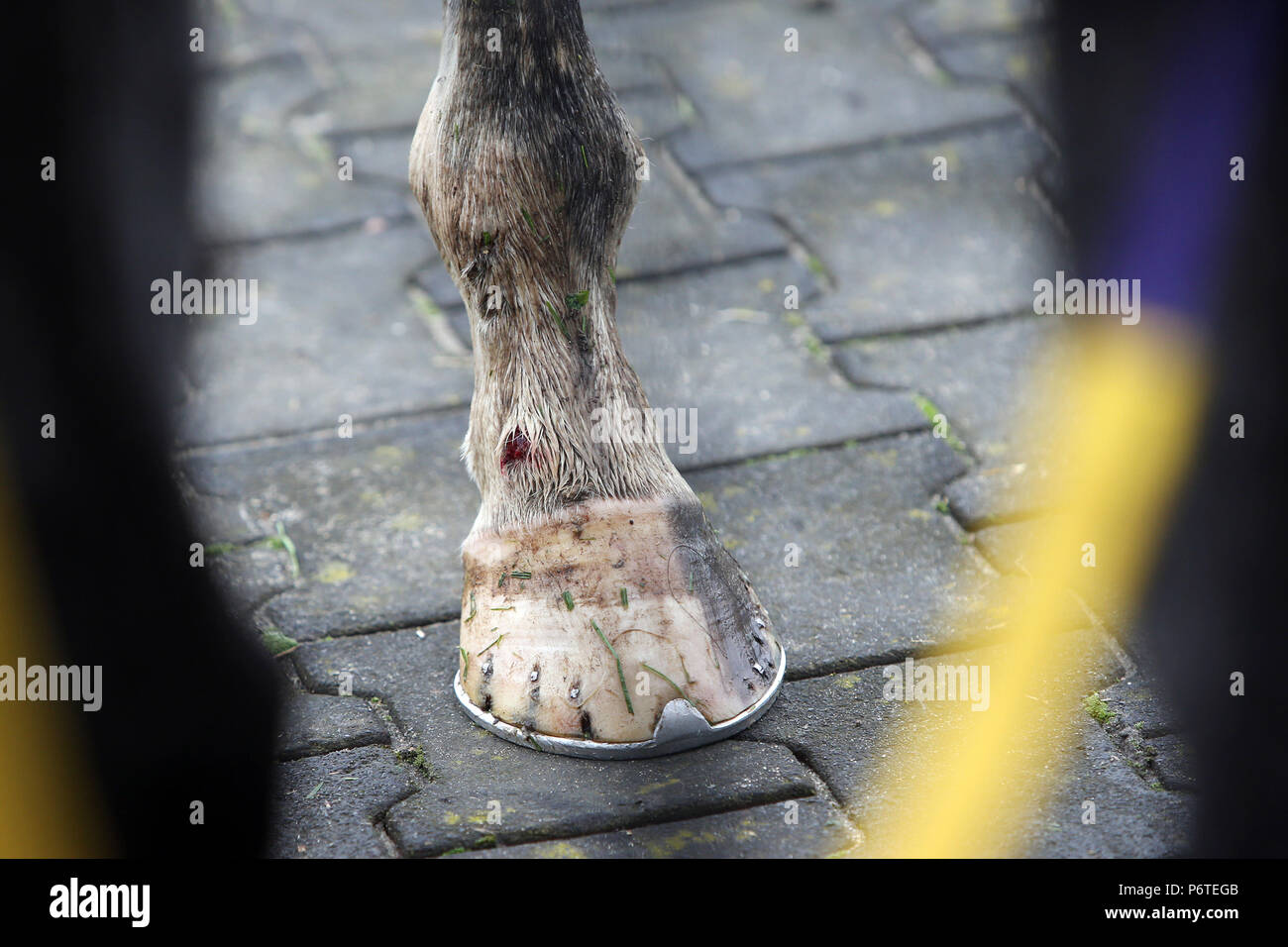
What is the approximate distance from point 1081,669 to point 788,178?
1.83m

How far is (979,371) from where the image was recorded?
110 inches

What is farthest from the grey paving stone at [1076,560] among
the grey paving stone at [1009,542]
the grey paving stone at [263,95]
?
the grey paving stone at [263,95]

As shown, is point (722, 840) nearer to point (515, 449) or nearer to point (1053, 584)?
point (515, 449)

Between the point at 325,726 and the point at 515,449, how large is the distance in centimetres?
45

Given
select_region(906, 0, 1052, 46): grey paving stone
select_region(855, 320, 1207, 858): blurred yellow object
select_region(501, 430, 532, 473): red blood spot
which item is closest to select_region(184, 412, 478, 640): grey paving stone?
select_region(501, 430, 532, 473): red blood spot

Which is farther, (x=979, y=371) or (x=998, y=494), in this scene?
(x=979, y=371)

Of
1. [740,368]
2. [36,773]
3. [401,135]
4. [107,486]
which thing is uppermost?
[401,135]

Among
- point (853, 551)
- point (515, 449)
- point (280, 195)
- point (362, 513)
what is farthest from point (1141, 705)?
point (280, 195)

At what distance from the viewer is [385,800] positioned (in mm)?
1814

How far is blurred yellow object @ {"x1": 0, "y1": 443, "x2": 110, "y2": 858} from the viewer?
4.99 ft

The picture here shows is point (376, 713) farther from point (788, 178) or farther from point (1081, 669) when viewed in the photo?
point (788, 178)

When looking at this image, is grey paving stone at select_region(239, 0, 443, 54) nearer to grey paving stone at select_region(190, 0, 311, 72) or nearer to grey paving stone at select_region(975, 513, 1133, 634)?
grey paving stone at select_region(190, 0, 311, 72)

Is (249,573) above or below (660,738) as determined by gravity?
above

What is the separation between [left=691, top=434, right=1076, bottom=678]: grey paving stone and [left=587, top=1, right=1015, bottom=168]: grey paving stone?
128 cm
